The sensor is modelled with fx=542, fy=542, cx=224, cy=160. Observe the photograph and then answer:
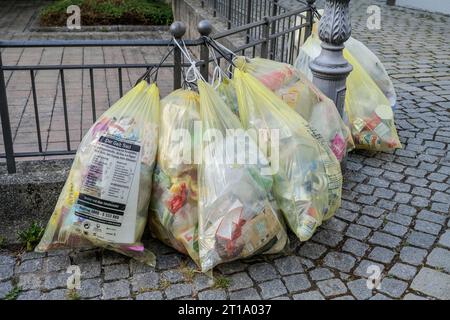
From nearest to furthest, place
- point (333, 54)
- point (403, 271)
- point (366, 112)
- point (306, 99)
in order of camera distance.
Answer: point (403, 271) < point (306, 99) < point (333, 54) < point (366, 112)

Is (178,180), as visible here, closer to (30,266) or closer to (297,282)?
(297,282)

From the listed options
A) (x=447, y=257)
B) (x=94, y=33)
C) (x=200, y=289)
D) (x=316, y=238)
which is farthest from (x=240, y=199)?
(x=94, y=33)

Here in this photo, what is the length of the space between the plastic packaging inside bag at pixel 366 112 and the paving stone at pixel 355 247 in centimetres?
131

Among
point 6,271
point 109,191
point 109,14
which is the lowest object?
point 109,14

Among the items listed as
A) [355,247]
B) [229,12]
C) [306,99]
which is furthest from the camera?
→ [229,12]

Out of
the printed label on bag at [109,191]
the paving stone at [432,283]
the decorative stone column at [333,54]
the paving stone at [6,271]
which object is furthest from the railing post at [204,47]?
the paving stone at [432,283]

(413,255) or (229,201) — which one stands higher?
(229,201)

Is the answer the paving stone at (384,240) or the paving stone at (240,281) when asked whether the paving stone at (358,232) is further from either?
the paving stone at (240,281)

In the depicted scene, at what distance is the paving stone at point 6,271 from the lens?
9.84 ft

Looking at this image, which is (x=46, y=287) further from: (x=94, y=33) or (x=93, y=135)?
(x=94, y=33)

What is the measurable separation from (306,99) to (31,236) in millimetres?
2003

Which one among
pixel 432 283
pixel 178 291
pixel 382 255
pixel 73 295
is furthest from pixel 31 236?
pixel 432 283

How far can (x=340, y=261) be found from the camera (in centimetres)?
316

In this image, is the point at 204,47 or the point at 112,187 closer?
the point at 112,187
